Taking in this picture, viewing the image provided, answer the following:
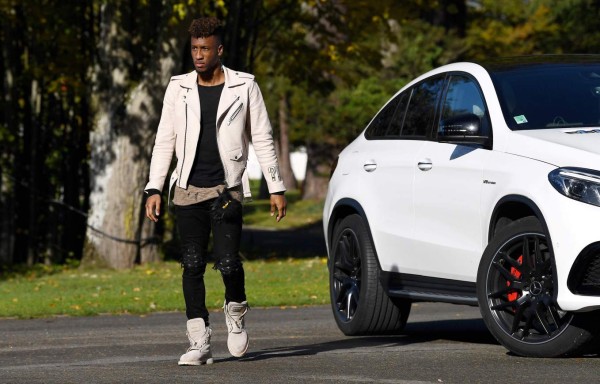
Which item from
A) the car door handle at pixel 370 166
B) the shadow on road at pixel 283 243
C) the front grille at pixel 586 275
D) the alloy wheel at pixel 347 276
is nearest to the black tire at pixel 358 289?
the alloy wheel at pixel 347 276

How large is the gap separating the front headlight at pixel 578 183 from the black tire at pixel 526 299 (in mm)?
293

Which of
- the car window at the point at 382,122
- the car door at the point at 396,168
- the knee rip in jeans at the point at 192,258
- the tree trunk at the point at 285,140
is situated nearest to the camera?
the knee rip in jeans at the point at 192,258

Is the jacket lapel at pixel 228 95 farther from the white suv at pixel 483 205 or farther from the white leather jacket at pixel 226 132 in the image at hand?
the white suv at pixel 483 205

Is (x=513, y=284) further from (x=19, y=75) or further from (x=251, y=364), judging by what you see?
(x=19, y=75)

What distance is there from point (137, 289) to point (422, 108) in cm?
818

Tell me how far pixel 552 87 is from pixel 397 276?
169cm

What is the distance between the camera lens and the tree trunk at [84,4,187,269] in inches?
896

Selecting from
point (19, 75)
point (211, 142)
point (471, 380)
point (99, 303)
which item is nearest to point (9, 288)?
point (99, 303)

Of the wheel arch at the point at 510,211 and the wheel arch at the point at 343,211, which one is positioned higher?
the wheel arch at the point at 510,211

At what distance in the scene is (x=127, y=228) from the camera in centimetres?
2319

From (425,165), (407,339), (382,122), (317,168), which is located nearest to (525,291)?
(425,165)

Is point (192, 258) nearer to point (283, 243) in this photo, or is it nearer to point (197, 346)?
point (197, 346)

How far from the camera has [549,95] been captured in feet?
31.3

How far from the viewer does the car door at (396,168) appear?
10.2 metres
